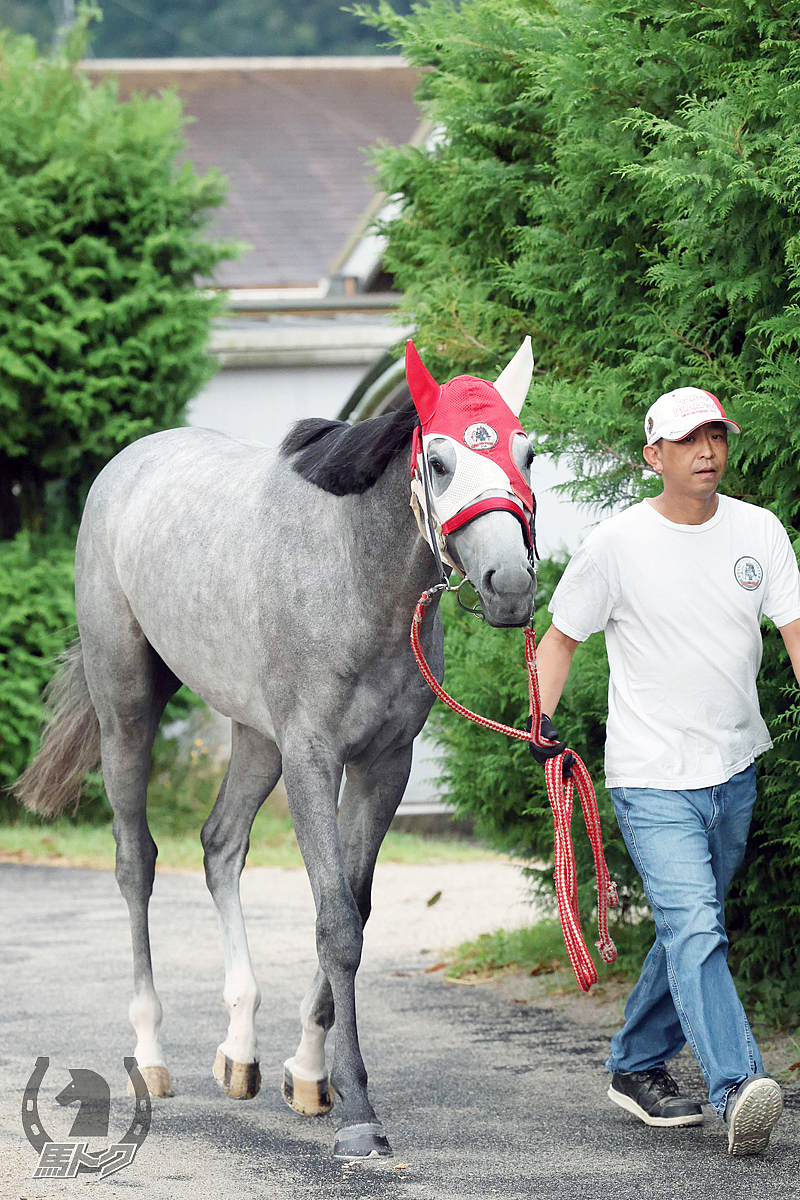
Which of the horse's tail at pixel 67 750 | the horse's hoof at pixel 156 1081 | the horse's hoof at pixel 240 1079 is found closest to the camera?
the horse's hoof at pixel 240 1079

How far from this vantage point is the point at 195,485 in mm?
5141

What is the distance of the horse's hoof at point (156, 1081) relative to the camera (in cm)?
486

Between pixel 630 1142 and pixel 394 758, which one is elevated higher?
pixel 394 758

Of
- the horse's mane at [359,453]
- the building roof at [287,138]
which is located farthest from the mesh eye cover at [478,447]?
the building roof at [287,138]

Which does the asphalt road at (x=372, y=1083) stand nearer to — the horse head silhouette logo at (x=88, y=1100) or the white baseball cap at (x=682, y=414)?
the horse head silhouette logo at (x=88, y=1100)

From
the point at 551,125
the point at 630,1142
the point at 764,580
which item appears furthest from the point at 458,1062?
the point at 551,125

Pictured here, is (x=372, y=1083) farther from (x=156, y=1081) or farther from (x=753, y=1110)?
(x=753, y=1110)

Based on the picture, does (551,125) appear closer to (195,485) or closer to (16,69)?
(195,485)

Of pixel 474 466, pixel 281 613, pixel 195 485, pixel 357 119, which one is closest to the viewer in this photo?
pixel 474 466

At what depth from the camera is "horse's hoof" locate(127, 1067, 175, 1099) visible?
4.86 m

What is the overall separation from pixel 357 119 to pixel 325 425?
20.1 m

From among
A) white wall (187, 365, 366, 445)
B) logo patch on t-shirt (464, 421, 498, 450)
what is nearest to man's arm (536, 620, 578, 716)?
logo patch on t-shirt (464, 421, 498, 450)

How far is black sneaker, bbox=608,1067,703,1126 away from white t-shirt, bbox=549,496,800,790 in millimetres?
969

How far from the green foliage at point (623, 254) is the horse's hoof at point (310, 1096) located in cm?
162
